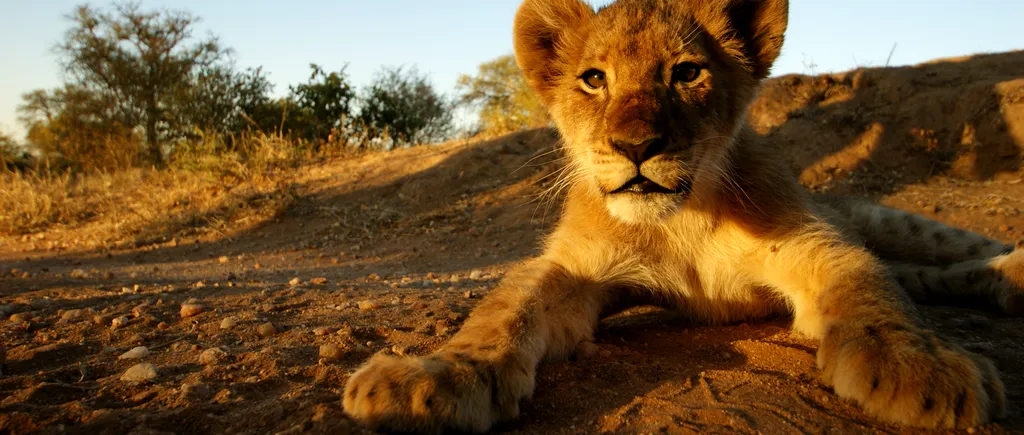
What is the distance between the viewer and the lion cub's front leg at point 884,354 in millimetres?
1978

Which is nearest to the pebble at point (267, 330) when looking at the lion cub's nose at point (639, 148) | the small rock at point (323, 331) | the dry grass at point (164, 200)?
the small rock at point (323, 331)

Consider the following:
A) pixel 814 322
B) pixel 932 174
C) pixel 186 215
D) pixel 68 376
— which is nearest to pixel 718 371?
pixel 814 322

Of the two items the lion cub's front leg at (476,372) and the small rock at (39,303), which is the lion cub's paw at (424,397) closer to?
the lion cub's front leg at (476,372)

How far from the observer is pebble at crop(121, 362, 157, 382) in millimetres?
2486

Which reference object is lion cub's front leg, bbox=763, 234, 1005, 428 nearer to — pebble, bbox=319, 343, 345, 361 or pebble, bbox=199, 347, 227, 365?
pebble, bbox=319, 343, 345, 361

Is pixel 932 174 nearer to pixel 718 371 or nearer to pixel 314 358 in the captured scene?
pixel 718 371

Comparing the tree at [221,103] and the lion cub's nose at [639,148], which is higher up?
the tree at [221,103]

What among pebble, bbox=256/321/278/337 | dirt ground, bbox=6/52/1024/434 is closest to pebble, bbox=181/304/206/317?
dirt ground, bbox=6/52/1024/434

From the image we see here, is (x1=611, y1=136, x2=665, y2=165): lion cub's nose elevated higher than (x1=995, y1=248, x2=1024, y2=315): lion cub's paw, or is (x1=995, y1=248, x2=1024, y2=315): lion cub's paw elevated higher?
(x1=611, y1=136, x2=665, y2=165): lion cub's nose

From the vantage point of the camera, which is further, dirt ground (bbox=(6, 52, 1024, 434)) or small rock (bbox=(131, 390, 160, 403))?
small rock (bbox=(131, 390, 160, 403))

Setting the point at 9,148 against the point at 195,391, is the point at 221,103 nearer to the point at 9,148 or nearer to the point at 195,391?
A: the point at 9,148

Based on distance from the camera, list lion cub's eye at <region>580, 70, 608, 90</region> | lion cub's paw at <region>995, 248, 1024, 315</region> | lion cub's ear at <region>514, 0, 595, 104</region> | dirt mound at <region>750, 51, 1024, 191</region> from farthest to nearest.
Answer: dirt mound at <region>750, 51, 1024, 191</region>, lion cub's ear at <region>514, 0, 595, 104</region>, lion cub's paw at <region>995, 248, 1024, 315</region>, lion cub's eye at <region>580, 70, 608, 90</region>

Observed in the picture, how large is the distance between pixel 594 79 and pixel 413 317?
145cm

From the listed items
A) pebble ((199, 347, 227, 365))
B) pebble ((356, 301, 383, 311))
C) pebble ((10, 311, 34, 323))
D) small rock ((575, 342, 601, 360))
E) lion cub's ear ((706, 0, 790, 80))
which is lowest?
small rock ((575, 342, 601, 360))
